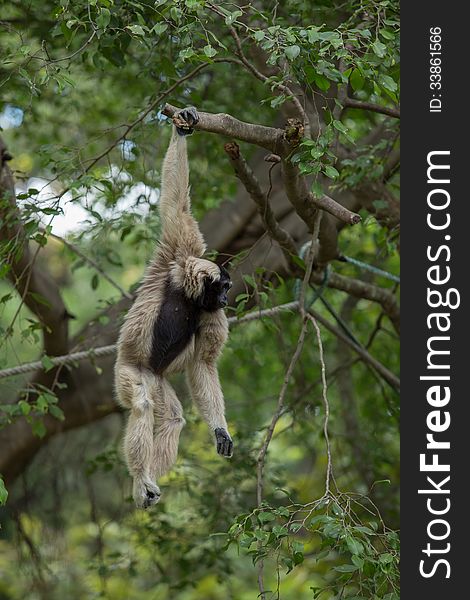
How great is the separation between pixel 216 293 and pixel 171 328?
31cm

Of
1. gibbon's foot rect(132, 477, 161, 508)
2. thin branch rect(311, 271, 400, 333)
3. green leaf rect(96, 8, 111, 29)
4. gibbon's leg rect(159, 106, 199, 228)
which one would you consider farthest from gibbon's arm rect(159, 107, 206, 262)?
thin branch rect(311, 271, 400, 333)

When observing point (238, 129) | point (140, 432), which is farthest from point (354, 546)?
point (238, 129)

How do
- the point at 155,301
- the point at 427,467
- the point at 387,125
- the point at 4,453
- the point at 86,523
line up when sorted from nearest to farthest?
the point at 427,467, the point at 155,301, the point at 387,125, the point at 4,453, the point at 86,523

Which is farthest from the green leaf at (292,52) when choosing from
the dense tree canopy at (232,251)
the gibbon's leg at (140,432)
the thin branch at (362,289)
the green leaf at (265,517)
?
the thin branch at (362,289)

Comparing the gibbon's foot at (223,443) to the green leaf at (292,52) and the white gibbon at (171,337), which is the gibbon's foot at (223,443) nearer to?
the white gibbon at (171,337)

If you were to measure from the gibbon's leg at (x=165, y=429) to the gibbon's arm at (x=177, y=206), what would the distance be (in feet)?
2.42

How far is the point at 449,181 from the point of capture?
4211 millimetres

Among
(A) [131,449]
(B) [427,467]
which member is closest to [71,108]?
(A) [131,449]

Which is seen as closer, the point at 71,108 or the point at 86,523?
the point at 71,108

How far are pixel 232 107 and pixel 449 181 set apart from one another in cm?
373

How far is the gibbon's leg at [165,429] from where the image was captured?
4508mm

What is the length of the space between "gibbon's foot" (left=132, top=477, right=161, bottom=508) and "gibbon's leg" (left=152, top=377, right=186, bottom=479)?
14cm

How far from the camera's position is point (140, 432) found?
14.4 feet

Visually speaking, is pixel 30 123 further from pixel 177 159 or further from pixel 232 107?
pixel 177 159
